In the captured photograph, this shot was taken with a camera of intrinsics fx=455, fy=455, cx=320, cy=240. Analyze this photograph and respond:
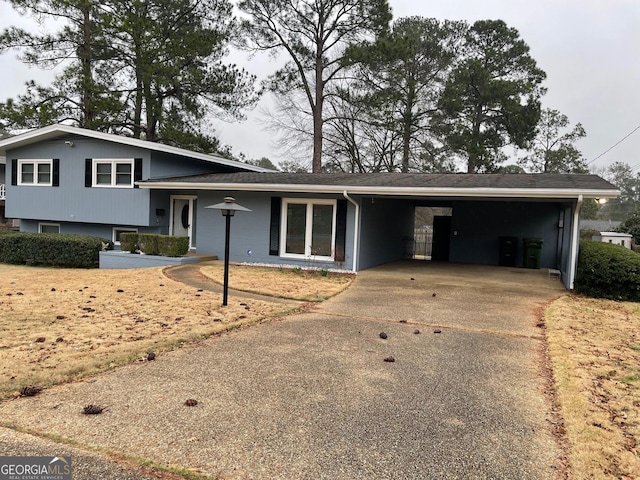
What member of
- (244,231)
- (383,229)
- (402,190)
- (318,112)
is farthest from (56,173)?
(318,112)

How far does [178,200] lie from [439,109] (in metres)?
13.8

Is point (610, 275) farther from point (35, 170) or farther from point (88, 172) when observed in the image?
point (35, 170)

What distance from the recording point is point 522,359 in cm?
488

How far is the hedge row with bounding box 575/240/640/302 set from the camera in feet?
27.9

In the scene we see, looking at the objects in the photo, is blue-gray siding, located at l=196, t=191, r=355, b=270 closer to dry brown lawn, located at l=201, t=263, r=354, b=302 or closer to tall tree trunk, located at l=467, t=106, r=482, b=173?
dry brown lawn, located at l=201, t=263, r=354, b=302

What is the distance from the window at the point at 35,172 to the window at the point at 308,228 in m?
8.81

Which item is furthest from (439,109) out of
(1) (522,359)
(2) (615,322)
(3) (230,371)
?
(3) (230,371)

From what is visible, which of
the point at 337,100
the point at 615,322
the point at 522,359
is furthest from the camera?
the point at 337,100

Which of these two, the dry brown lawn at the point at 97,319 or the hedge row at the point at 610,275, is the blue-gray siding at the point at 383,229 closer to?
the dry brown lawn at the point at 97,319

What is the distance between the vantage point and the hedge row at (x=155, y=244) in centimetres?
1237

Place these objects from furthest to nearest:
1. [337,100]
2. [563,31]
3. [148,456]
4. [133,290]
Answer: [337,100] → [563,31] → [133,290] → [148,456]

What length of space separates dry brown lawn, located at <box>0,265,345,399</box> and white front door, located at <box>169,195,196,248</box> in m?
4.40

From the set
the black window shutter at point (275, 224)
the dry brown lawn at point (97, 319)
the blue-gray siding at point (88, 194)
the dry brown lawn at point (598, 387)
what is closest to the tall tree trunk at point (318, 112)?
the blue-gray siding at point (88, 194)

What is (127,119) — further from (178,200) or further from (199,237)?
(199,237)
